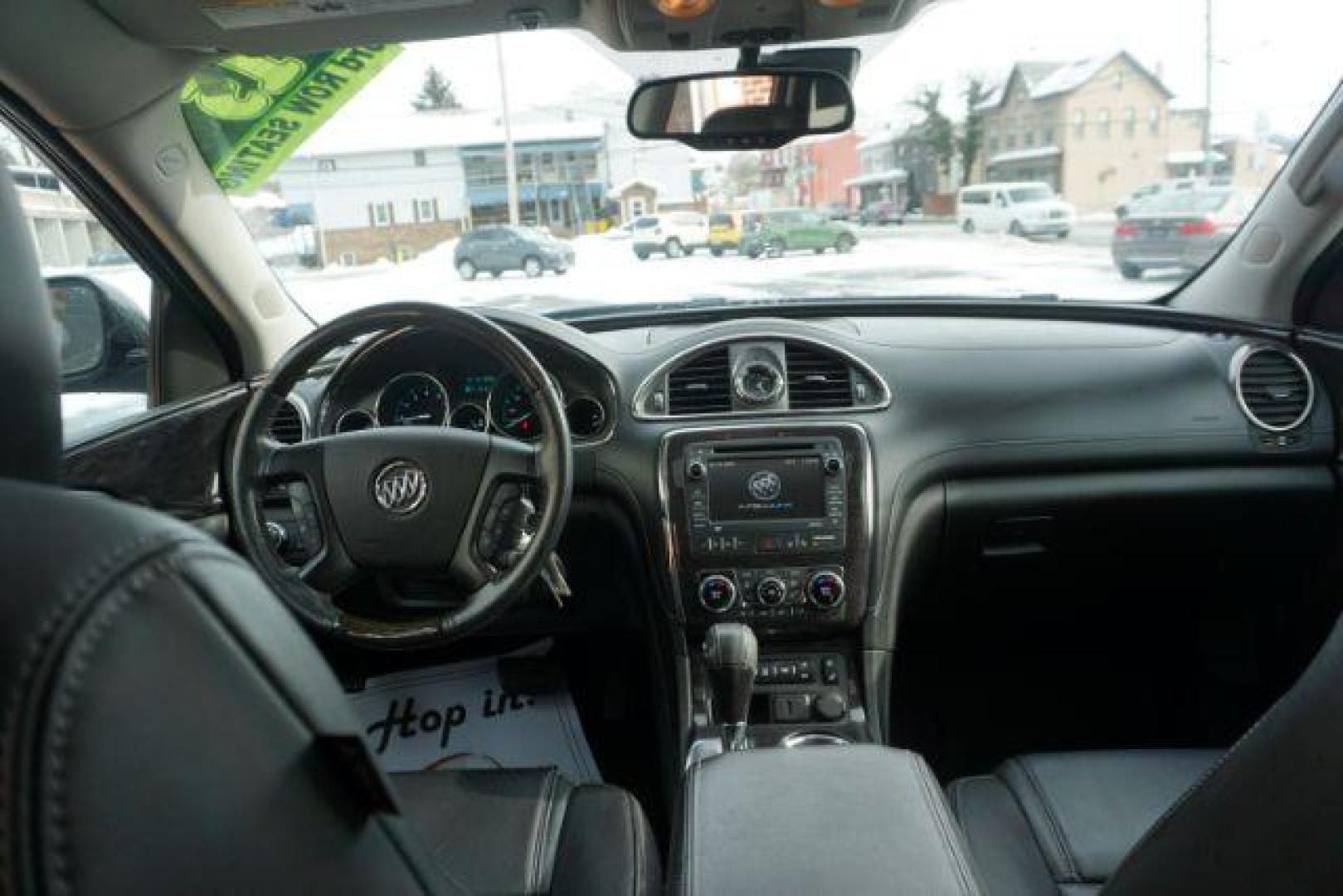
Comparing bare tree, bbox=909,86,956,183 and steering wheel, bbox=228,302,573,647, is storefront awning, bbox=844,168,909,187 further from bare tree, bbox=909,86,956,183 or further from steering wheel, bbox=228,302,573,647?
steering wheel, bbox=228,302,573,647

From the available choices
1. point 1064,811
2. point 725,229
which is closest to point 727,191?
point 725,229

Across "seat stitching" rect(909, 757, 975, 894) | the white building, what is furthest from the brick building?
the white building

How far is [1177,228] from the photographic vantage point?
10.1 feet

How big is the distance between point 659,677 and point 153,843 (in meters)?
2.41

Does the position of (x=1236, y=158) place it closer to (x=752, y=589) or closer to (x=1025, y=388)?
(x=1025, y=388)

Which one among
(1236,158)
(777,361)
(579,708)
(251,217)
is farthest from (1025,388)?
(251,217)

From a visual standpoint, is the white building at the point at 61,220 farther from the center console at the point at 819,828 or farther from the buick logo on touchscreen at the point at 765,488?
the center console at the point at 819,828

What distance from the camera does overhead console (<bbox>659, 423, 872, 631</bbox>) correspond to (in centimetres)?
272

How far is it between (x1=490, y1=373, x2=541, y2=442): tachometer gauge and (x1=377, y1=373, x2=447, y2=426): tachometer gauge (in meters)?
0.14

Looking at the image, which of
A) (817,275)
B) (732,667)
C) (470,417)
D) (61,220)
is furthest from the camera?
(817,275)

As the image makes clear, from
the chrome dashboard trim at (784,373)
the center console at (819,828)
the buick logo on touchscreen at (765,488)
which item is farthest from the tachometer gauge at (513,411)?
the center console at (819,828)

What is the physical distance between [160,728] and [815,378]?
2399mm

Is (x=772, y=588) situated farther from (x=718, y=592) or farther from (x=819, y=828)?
(x=819, y=828)

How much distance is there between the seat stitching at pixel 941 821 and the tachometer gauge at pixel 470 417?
5.05 ft
